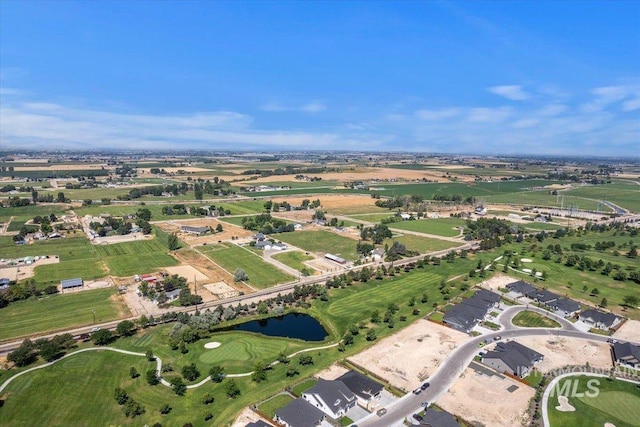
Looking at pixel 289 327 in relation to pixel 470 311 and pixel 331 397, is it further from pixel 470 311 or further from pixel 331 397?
pixel 470 311

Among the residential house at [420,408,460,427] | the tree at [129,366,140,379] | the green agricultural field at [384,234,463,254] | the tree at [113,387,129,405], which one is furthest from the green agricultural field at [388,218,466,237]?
the tree at [113,387,129,405]

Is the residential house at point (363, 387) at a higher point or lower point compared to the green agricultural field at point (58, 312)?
higher

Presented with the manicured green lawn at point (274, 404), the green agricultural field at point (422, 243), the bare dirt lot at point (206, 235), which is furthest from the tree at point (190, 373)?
the green agricultural field at point (422, 243)

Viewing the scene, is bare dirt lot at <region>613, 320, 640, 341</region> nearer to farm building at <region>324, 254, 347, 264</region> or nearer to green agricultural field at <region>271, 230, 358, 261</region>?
farm building at <region>324, 254, 347, 264</region>

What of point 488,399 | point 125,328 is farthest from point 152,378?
point 488,399

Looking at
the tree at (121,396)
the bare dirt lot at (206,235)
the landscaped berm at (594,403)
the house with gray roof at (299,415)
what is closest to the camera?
the house with gray roof at (299,415)

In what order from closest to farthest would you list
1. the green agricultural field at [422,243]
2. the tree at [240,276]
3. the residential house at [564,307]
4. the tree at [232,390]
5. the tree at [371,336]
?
the tree at [232,390], the tree at [371,336], the residential house at [564,307], the tree at [240,276], the green agricultural field at [422,243]

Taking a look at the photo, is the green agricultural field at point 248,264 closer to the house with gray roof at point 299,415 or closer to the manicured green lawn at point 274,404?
the manicured green lawn at point 274,404
